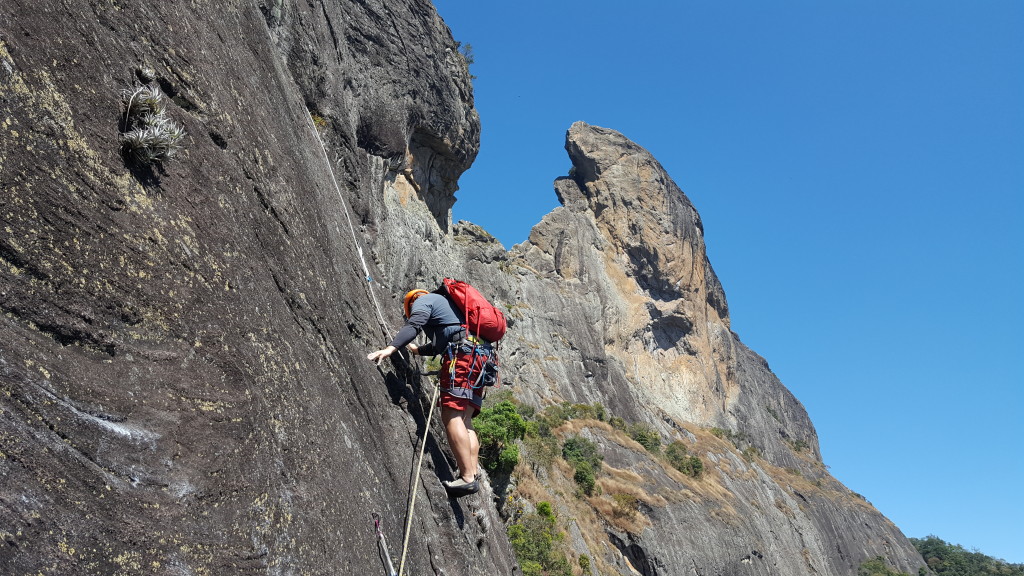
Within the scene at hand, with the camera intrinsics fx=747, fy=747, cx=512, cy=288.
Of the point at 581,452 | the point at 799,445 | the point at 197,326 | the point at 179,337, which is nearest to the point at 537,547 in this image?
the point at 581,452

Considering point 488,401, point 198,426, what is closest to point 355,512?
point 198,426

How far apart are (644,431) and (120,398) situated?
1940 inches

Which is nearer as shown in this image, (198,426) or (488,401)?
(198,426)

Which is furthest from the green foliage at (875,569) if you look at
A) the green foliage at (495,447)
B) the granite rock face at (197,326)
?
the granite rock face at (197,326)

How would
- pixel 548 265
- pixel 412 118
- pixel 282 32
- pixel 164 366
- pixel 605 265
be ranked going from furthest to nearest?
pixel 605 265 → pixel 548 265 → pixel 412 118 → pixel 282 32 → pixel 164 366

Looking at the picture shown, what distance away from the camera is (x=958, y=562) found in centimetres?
8750

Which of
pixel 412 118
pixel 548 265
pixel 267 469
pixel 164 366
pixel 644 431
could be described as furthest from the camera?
pixel 548 265

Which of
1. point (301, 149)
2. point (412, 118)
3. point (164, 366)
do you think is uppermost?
point (412, 118)

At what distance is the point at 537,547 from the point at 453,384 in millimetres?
17492

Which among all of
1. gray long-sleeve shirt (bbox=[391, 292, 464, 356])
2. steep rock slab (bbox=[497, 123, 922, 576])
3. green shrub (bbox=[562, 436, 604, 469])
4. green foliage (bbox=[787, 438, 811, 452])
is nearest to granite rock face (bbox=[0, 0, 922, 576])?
gray long-sleeve shirt (bbox=[391, 292, 464, 356])

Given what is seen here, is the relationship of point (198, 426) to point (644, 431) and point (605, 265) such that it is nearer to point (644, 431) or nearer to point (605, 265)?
point (644, 431)

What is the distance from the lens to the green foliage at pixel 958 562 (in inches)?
3324

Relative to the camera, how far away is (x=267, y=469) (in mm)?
4273

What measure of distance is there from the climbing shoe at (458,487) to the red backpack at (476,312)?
1.47m
